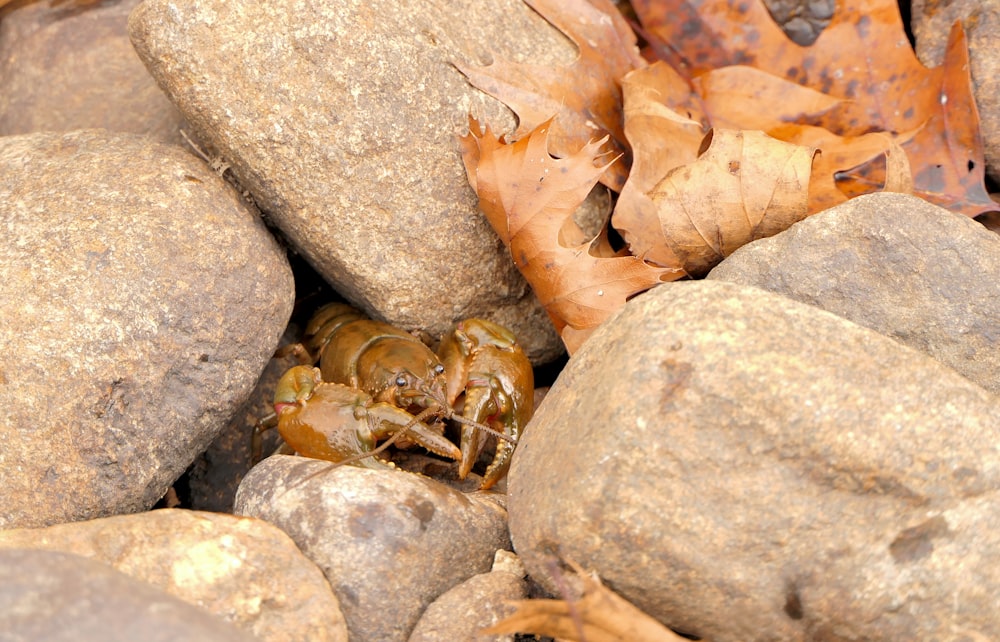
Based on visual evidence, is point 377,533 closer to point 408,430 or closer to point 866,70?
point 408,430

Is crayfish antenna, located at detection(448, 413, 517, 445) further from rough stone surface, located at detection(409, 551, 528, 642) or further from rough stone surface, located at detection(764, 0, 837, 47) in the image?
rough stone surface, located at detection(764, 0, 837, 47)

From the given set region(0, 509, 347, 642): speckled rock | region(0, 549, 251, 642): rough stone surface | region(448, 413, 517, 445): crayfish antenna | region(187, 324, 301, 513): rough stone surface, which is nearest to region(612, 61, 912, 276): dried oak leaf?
region(448, 413, 517, 445): crayfish antenna

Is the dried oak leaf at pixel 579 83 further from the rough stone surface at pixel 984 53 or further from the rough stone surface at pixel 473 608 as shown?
the rough stone surface at pixel 473 608

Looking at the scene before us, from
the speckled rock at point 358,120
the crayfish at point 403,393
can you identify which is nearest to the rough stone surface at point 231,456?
the crayfish at point 403,393

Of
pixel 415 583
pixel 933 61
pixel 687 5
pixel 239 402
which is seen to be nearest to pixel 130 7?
pixel 239 402

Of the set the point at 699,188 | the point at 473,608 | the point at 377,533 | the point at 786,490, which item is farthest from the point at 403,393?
the point at 786,490

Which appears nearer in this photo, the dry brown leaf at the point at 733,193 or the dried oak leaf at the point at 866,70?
the dry brown leaf at the point at 733,193
